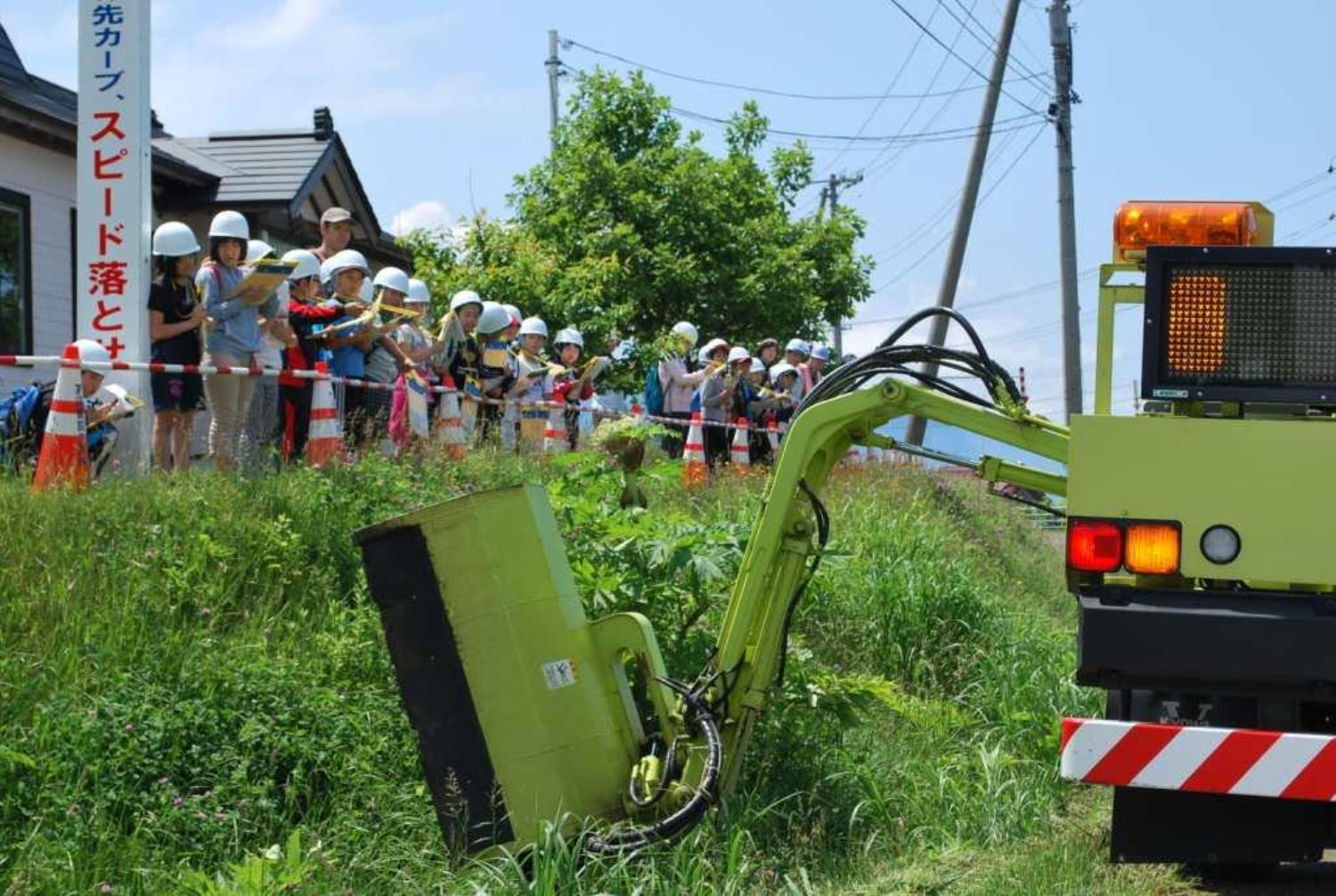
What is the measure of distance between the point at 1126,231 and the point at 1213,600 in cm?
135

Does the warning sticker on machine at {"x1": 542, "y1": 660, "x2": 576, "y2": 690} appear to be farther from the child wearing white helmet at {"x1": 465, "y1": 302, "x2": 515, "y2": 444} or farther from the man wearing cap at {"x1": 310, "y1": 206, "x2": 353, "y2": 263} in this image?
the child wearing white helmet at {"x1": 465, "y1": 302, "x2": 515, "y2": 444}

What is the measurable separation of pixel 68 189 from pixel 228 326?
27.0ft

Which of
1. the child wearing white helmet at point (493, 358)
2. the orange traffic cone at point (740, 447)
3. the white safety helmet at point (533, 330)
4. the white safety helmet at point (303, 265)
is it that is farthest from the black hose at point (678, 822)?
the orange traffic cone at point (740, 447)

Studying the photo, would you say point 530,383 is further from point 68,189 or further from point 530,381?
point 68,189

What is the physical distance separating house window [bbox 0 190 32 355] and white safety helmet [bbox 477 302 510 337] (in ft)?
17.8

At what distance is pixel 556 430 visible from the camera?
14.4 m

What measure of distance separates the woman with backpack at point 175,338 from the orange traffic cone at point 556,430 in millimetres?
3040

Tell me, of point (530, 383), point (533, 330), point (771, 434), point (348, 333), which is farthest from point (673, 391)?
point (348, 333)

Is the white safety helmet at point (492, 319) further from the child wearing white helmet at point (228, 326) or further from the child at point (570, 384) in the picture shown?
the child wearing white helmet at point (228, 326)

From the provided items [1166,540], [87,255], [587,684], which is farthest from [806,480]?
[87,255]

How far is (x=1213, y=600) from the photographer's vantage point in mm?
5375

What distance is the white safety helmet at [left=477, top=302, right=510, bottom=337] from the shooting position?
14.6 metres

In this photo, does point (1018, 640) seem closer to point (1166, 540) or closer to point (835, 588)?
point (835, 588)

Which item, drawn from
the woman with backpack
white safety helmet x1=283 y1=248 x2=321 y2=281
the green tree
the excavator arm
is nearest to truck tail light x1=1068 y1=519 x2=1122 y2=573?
the excavator arm
